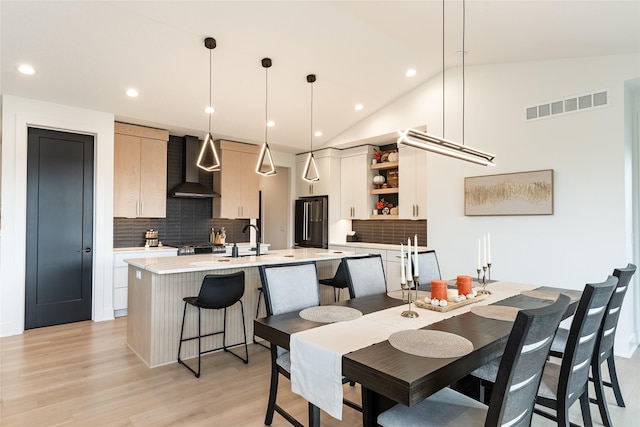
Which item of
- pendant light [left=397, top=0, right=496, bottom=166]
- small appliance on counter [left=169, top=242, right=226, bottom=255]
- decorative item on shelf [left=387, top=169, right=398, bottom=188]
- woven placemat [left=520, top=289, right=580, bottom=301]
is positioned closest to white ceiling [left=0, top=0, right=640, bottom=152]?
pendant light [left=397, top=0, right=496, bottom=166]

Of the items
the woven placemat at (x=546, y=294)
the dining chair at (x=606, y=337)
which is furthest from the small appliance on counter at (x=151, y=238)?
the dining chair at (x=606, y=337)

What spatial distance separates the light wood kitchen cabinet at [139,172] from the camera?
5039 millimetres

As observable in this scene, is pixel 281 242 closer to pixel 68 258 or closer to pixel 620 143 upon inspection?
pixel 68 258

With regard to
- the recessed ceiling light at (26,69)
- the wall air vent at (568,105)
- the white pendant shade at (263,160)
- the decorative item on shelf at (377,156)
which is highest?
the recessed ceiling light at (26,69)

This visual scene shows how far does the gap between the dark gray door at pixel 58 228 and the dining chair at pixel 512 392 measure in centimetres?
452

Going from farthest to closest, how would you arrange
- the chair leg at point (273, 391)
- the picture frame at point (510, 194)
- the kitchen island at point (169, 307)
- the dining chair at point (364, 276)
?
the picture frame at point (510, 194), the kitchen island at point (169, 307), the dining chair at point (364, 276), the chair leg at point (273, 391)

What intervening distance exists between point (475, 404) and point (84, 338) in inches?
161

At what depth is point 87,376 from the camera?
3.02 m

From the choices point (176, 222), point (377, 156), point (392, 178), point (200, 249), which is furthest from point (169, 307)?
point (377, 156)

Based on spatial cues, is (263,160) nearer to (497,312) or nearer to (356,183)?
(356,183)

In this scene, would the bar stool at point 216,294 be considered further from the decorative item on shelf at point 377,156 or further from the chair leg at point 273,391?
the decorative item on shelf at point 377,156

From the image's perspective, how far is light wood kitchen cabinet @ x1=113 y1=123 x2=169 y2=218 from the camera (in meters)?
5.04

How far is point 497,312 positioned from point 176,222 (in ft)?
16.8

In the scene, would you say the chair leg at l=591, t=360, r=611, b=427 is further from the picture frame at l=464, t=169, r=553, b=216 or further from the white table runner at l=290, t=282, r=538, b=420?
the picture frame at l=464, t=169, r=553, b=216
